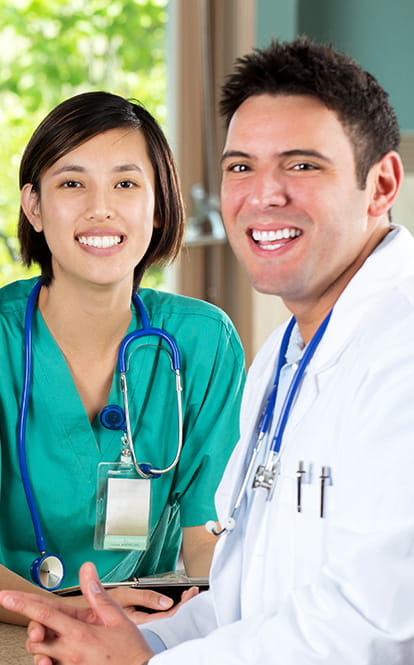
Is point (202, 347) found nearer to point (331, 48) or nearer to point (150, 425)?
point (150, 425)

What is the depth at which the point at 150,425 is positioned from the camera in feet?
5.42

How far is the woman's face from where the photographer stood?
5.16 ft

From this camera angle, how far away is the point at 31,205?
5.43 feet

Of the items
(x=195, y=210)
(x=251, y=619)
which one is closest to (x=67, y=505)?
(x=251, y=619)

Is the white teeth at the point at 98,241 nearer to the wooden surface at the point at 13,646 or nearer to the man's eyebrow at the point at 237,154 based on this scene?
the man's eyebrow at the point at 237,154

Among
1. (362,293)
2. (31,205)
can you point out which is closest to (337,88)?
(362,293)

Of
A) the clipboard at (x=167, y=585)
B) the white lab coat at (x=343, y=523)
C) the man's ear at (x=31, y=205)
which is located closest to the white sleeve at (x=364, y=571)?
the white lab coat at (x=343, y=523)

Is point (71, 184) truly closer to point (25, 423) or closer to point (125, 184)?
point (125, 184)

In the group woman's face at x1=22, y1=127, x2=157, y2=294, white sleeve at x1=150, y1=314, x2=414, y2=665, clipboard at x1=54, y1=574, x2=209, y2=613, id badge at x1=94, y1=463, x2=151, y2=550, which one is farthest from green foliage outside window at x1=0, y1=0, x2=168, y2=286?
white sleeve at x1=150, y1=314, x2=414, y2=665

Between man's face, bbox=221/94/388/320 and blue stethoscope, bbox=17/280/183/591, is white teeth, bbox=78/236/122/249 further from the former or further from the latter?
man's face, bbox=221/94/388/320

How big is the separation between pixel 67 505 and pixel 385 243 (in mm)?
744

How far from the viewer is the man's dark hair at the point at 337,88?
3.61 ft

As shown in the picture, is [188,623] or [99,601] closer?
[99,601]

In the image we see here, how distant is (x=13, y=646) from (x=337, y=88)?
2.52 ft
